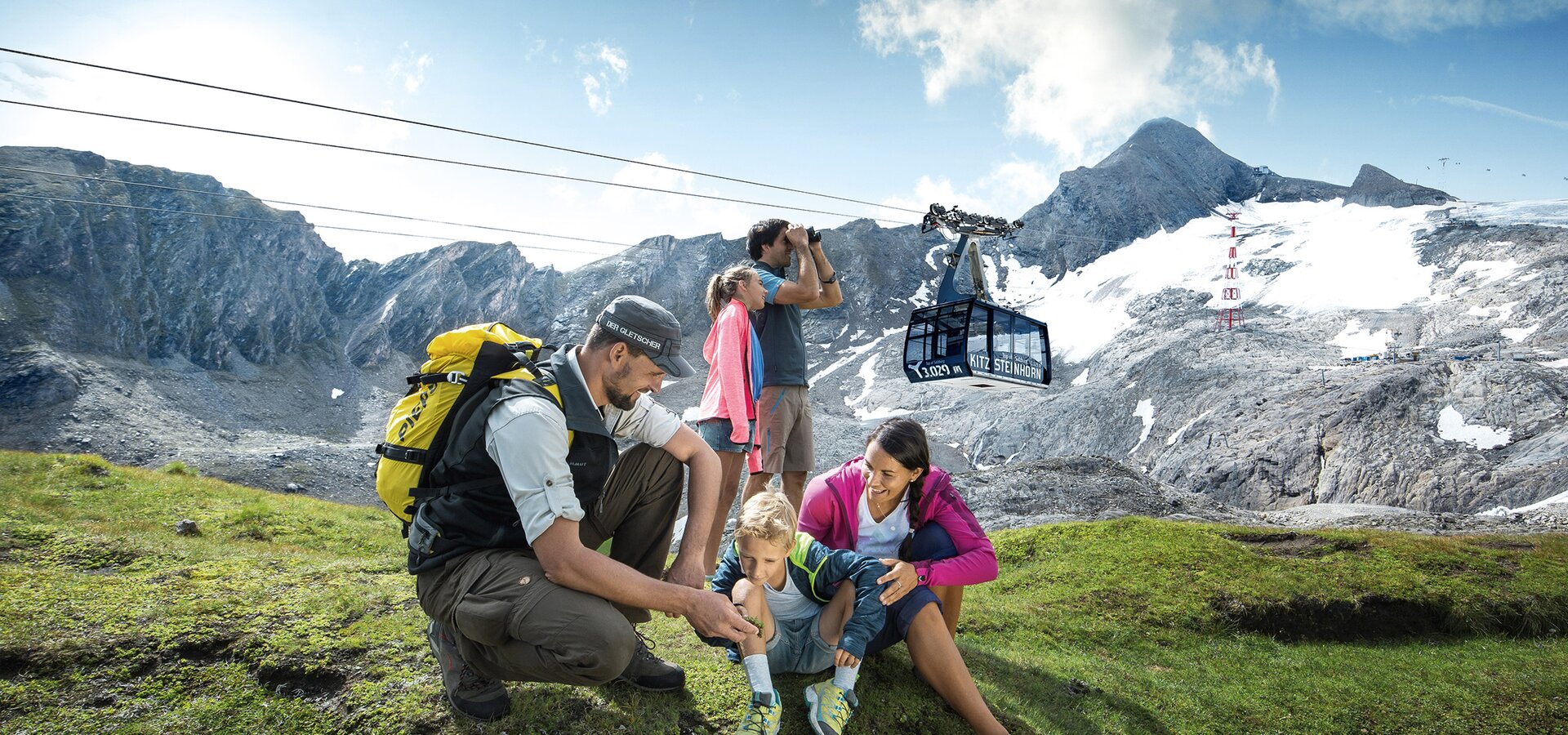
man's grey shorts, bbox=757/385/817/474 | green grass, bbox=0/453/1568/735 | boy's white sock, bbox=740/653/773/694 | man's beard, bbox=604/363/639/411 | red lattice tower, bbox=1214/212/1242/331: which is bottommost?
green grass, bbox=0/453/1568/735

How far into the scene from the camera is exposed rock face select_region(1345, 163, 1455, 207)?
15288cm

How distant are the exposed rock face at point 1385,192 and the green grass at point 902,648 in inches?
7350

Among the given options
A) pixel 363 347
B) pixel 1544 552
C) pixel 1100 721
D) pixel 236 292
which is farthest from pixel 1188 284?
pixel 236 292

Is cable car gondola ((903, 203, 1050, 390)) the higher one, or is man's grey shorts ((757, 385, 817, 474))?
cable car gondola ((903, 203, 1050, 390))

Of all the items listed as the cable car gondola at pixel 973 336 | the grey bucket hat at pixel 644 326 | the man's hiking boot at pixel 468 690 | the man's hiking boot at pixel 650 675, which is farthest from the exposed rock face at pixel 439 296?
the grey bucket hat at pixel 644 326

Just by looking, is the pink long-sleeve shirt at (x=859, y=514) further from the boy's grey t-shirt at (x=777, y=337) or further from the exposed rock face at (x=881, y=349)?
the exposed rock face at (x=881, y=349)

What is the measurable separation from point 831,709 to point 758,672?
0.49 meters

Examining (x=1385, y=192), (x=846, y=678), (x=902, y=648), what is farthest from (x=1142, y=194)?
(x=846, y=678)

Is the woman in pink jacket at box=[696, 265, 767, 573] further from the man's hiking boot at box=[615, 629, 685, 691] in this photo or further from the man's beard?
the man's beard

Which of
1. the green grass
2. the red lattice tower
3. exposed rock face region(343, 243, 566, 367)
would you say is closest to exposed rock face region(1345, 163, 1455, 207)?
the red lattice tower

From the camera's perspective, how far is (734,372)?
6.44m

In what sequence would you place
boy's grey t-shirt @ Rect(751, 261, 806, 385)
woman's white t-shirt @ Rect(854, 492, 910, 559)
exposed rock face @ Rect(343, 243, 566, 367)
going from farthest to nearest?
1. exposed rock face @ Rect(343, 243, 566, 367)
2. boy's grey t-shirt @ Rect(751, 261, 806, 385)
3. woman's white t-shirt @ Rect(854, 492, 910, 559)

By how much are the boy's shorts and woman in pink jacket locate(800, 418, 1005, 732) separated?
380mm

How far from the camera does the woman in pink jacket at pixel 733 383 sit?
6.44 meters
